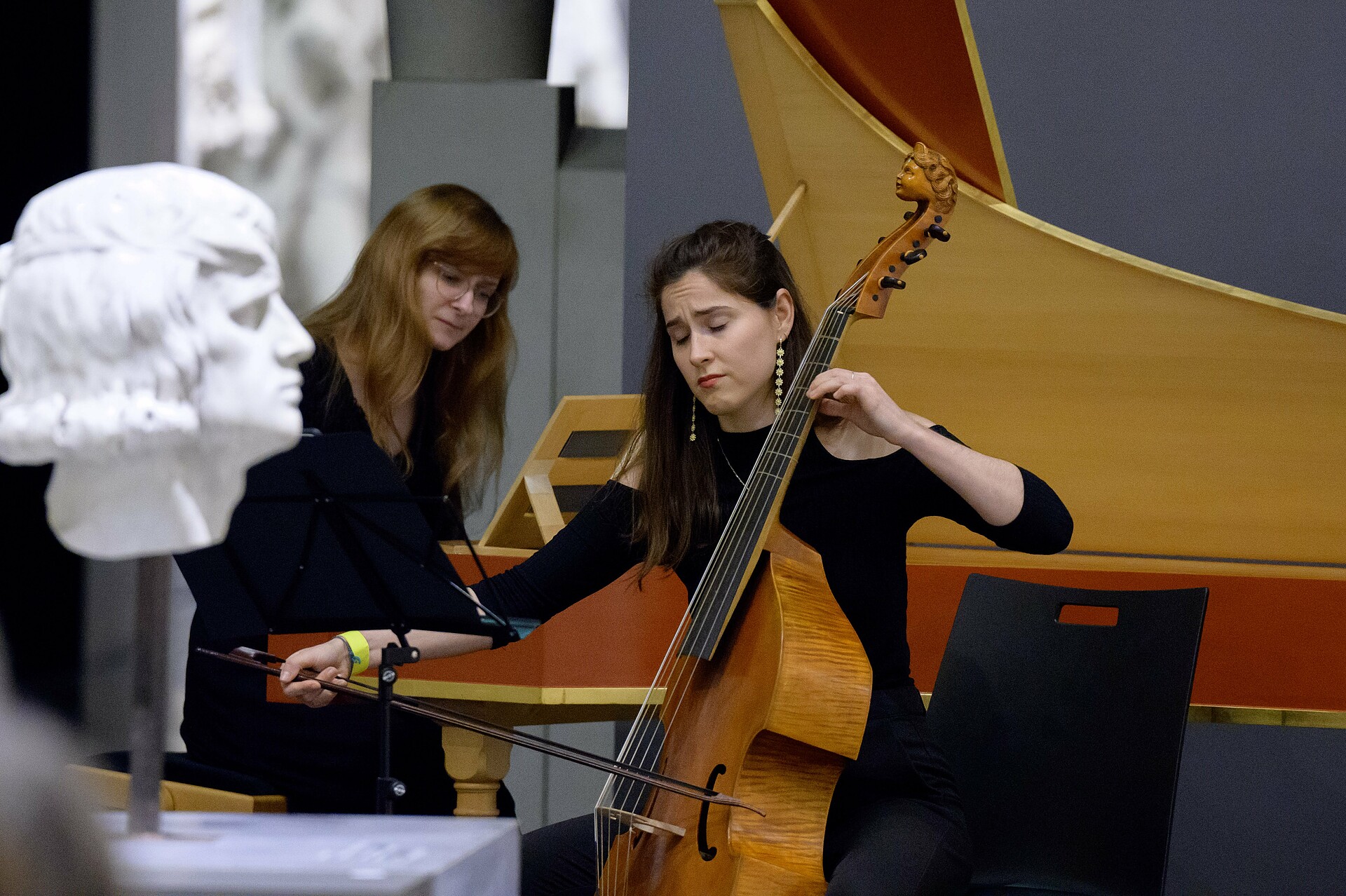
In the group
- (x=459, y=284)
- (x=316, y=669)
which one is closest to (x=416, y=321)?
(x=459, y=284)

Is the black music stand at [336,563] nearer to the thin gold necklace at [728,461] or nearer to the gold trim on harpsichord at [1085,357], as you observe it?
the thin gold necklace at [728,461]

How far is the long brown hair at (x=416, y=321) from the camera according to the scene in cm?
201

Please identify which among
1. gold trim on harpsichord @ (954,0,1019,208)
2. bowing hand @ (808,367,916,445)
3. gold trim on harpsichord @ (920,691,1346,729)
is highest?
gold trim on harpsichord @ (954,0,1019,208)

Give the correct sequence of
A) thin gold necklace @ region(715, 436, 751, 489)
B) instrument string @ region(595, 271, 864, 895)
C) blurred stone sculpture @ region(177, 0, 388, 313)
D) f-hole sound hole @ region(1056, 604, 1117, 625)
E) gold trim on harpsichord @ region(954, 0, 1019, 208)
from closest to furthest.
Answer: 1. instrument string @ region(595, 271, 864, 895)
2. thin gold necklace @ region(715, 436, 751, 489)
3. gold trim on harpsichord @ region(954, 0, 1019, 208)
4. f-hole sound hole @ region(1056, 604, 1117, 625)
5. blurred stone sculpture @ region(177, 0, 388, 313)

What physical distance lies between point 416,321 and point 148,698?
49.4 inches

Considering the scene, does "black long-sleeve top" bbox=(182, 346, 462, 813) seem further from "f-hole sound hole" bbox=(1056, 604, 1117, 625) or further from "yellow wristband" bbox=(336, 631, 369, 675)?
"f-hole sound hole" bbox=(1056, 604, 1117, 625)

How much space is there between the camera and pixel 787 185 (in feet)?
7.01

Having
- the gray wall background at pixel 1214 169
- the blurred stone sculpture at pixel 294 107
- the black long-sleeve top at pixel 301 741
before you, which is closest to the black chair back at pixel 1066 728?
the black long-sleeve top at pixel 301 741

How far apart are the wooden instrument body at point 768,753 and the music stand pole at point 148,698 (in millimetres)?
639

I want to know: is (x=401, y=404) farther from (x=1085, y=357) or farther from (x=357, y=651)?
(x=1085, y=357)

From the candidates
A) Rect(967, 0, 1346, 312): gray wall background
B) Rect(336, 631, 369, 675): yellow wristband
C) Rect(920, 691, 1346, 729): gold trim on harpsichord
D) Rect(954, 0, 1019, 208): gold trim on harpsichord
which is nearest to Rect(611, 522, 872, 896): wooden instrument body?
Rect(336, 631, 369, 675): yellow wristband

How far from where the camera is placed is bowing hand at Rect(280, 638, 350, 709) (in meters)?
1.38

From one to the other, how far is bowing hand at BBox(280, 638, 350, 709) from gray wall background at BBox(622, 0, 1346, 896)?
5.20 feet

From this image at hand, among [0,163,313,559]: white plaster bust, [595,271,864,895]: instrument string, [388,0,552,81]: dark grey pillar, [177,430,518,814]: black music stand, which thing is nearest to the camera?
[0,163,313,559]: white plaster bust
